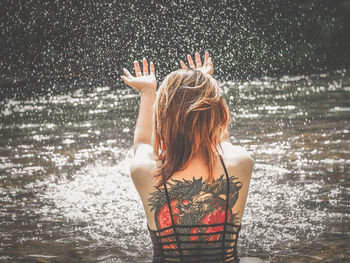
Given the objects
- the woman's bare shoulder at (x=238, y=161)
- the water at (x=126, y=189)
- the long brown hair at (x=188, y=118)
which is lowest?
the water at (x=126, y=189)

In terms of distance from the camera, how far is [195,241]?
2555 mm

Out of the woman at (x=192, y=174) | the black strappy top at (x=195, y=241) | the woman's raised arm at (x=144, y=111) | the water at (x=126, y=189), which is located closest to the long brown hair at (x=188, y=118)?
the woman at (x=192, y=174)

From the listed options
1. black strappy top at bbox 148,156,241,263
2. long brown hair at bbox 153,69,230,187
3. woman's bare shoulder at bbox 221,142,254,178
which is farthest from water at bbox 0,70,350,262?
long brown hair at bbox 153,69,230,187

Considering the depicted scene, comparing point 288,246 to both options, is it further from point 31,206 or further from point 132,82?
point 31,206

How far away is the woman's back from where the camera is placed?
2.52m

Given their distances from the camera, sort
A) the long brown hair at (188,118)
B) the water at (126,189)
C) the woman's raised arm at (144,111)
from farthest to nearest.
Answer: the water at (126,189)
the woman's raised arm at (144,111)
the long brown hair at (188,118)

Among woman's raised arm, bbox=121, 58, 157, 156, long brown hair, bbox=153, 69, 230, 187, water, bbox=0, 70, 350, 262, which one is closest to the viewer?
long brown hair, bbox=153, 69, 230, 187

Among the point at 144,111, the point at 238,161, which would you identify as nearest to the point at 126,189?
the point at 144,111

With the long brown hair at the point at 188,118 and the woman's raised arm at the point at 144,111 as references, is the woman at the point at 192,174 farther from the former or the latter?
the woman's raised arm at the point at 144,111

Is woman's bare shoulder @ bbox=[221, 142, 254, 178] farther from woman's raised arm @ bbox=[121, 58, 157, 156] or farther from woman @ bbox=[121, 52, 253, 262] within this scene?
woman's raised arm @ bbox=[121, 58, 157, 156]

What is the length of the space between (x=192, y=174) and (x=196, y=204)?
162mm

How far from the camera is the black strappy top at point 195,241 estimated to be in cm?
255

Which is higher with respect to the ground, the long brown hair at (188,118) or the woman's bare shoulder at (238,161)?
the long brown hair at (188,118)

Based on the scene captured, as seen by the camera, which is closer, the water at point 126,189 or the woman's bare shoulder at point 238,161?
the woman's bare shoulder at point 238,161
